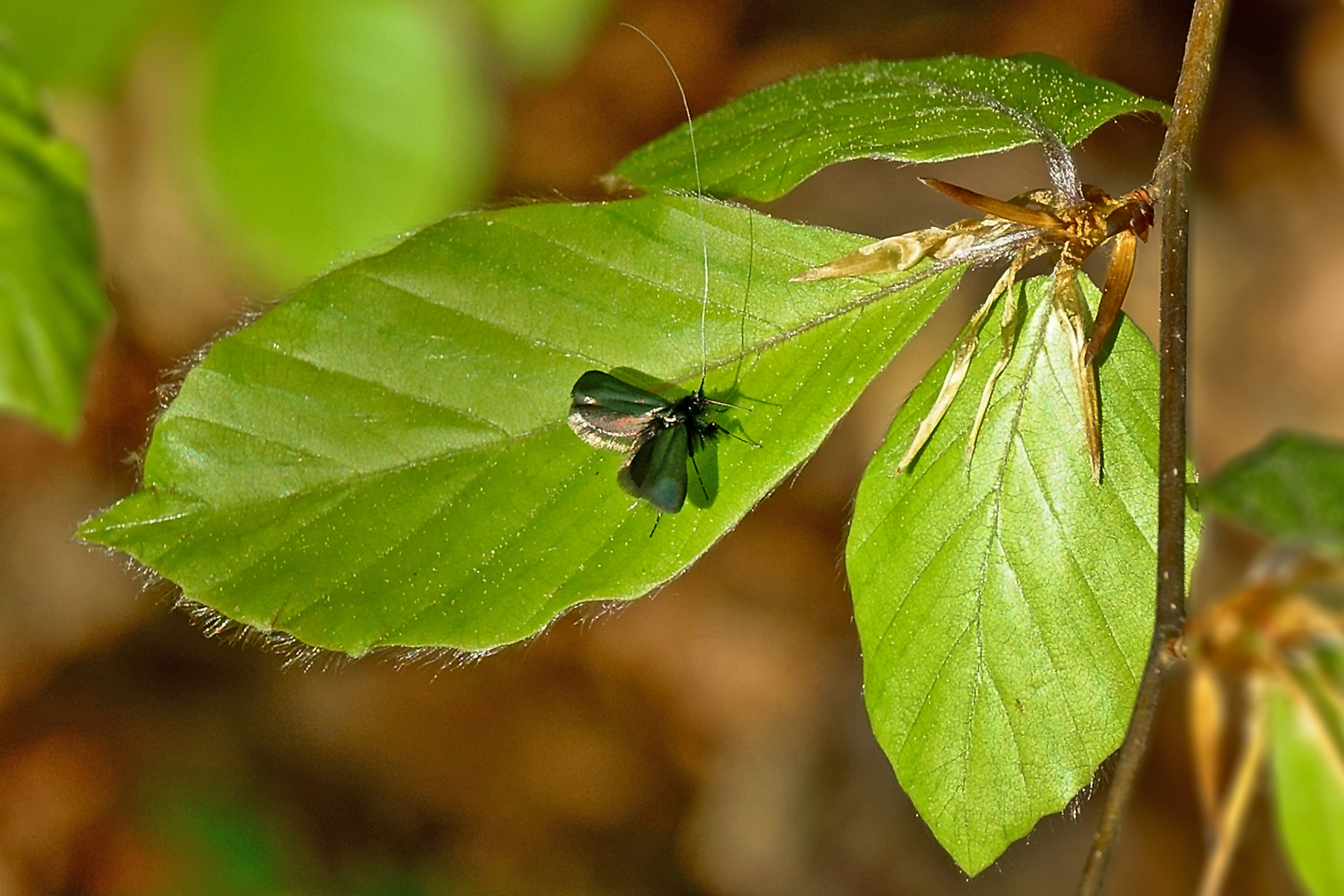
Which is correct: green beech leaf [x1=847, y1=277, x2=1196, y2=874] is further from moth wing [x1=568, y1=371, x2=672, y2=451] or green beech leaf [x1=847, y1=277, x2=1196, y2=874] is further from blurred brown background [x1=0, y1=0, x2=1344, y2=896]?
blurred brown background [x1=0, y1=0, x2=1344, y2=896]

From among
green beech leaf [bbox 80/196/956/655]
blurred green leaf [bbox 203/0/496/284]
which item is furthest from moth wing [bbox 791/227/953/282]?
blurred green leaf [bbox 203/0/496/284]

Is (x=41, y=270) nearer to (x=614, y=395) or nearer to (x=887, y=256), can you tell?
(x=614, y=395)

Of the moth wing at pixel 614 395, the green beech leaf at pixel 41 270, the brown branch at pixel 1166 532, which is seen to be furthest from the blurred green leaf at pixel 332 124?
the brown branch at pixel 1166 532

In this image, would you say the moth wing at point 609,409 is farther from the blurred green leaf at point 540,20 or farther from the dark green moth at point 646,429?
the blurred green leaf at point 540,20

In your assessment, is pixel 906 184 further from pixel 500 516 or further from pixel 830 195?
pixel 500 516

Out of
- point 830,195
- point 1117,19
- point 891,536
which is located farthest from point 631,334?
point 1117,19

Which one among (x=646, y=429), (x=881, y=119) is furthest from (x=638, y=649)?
(x=881, y=119)
